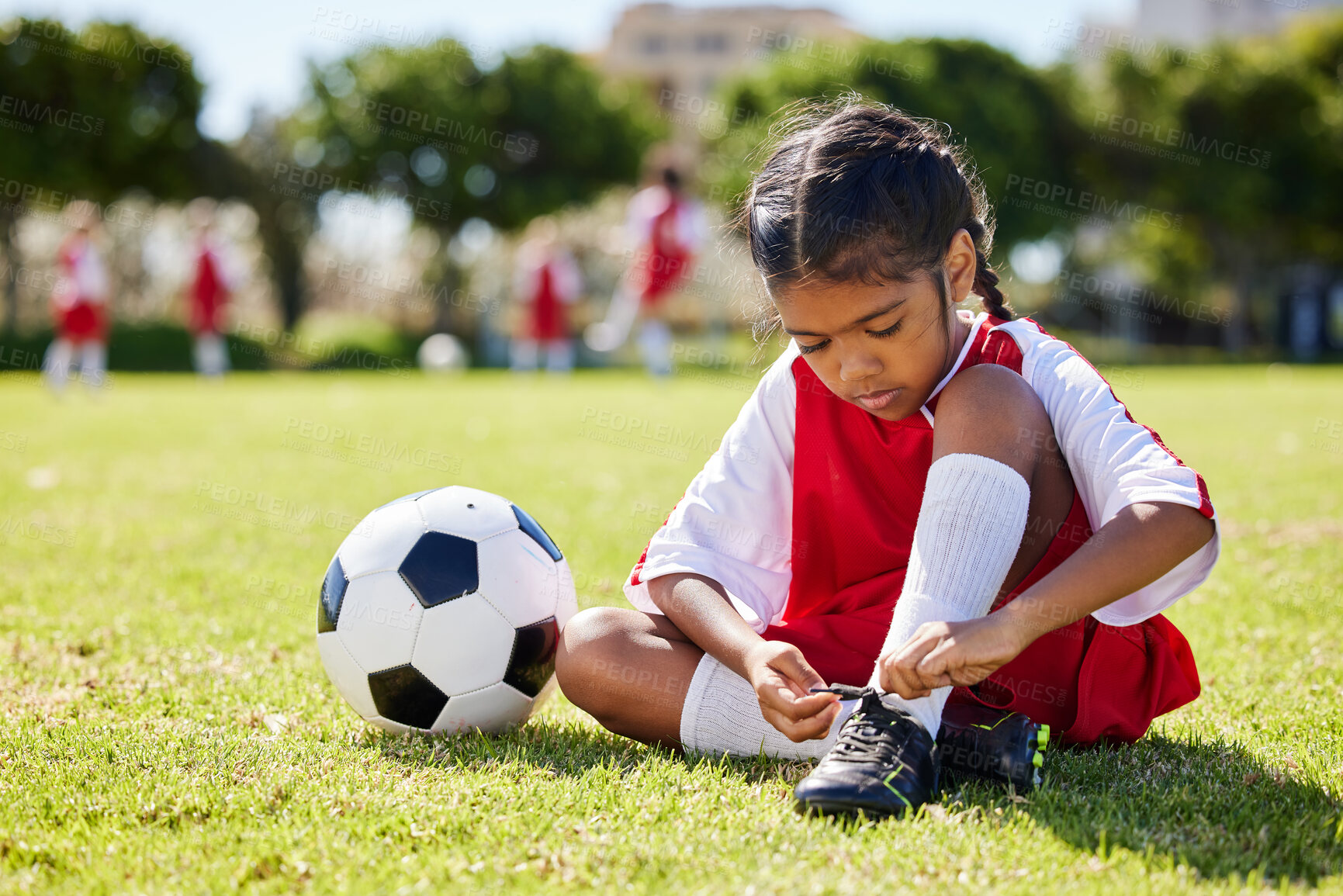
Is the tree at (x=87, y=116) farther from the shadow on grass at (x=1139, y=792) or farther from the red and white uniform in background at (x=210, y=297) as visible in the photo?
the shadow on grass at (x=1139, y=792)

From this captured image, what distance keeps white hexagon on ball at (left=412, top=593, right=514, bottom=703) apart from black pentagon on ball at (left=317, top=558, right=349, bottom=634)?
0.73ft

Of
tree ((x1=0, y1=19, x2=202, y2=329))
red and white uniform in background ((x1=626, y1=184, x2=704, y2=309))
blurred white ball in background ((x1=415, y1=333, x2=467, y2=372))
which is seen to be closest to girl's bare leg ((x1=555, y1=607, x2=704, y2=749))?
red and white uniform in background ((x1=626, y1=184, x2=704, y2=309))

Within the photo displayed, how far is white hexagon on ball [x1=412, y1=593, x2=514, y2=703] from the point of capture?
233cm

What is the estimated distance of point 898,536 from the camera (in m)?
2.22

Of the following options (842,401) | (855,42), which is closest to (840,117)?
(842,401)

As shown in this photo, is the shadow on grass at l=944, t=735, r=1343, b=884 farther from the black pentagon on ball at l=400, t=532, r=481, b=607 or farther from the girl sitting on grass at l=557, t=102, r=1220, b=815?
the black pentagon on ball at l=400, t=532, r=481, b=607

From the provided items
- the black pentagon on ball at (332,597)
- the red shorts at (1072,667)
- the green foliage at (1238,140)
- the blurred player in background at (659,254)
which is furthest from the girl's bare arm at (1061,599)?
the green foliage at (1238,140)

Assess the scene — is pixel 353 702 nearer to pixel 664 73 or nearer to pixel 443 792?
pixel 443 792

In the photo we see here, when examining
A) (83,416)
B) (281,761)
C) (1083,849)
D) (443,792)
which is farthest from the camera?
(83,416)

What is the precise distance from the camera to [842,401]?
7.32 ft

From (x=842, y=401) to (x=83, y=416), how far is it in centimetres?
921

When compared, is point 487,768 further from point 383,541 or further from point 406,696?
point 383,541

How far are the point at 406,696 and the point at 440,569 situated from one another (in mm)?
276

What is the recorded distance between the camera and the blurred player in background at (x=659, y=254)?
12.9m
